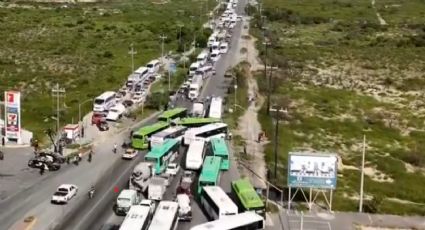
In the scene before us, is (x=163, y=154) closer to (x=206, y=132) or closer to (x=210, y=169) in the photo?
(x=210, y=169)

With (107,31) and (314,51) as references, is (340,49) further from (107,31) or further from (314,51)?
(107,31)

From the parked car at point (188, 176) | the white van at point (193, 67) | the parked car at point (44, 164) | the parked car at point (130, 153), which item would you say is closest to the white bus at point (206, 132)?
the parked car at point (130, 153)

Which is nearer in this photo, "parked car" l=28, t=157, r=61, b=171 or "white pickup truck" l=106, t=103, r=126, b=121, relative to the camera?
"parked car" l=28, t=157, r=61, b=171

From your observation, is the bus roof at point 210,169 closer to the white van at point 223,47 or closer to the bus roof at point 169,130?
the bus roof at point 169,130

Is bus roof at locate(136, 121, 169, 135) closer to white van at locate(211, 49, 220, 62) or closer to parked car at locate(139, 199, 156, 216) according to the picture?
parked car at locate(139, 199, 156, 216)

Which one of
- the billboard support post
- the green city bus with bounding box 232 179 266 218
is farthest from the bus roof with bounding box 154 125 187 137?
the billboard support post

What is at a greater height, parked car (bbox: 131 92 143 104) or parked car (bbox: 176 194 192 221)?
parked car (bbox: 131 92 143 104)

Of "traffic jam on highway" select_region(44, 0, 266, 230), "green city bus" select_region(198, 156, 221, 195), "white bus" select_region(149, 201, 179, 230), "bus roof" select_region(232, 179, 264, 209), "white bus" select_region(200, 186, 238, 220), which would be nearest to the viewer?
"white bus" select_region(149, 201, 179, 230)
